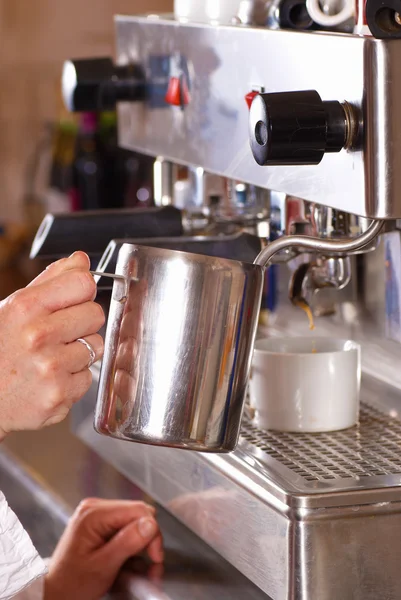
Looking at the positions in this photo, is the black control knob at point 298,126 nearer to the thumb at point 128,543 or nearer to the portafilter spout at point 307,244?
the portafilter spout at point 307,244

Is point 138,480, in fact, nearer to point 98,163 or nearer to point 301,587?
point 301,587

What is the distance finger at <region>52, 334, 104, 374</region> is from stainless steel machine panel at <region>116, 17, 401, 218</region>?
0.64ft

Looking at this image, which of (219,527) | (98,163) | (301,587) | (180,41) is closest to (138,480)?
(219,527)

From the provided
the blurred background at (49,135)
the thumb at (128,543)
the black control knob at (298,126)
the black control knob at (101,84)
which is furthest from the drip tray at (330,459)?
the blurred background at (49,135)

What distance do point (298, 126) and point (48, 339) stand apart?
22 cm

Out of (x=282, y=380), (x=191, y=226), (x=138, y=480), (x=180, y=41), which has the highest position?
(x=180, y=41)

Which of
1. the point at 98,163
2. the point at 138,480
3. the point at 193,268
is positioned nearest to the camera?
the point at 193,268

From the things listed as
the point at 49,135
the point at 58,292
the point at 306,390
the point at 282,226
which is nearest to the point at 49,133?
the point at 49,135

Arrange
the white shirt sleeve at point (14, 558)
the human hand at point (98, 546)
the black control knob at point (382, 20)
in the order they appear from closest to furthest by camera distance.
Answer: the black control knob at point (382, 20)
the white shirt sleeve at point (14, 558)
the human hand at point (98, 546)

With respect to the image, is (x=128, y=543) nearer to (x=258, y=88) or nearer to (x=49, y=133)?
(x=258, y=88)

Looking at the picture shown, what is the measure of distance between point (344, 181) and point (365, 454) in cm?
24

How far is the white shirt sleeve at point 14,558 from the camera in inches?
31.3

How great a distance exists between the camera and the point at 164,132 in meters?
1.11

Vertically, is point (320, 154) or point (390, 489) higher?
point (320, 154)
